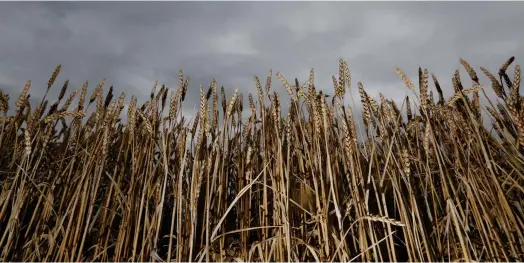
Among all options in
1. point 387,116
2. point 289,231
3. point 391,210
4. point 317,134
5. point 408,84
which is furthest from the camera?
point 391,210

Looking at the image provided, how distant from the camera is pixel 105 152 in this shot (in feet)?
5.04

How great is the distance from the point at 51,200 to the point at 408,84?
1.67 metres

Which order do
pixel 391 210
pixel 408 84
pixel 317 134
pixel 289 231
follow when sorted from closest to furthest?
pixel 289 231, pixel 317 134, pixel 408 84, pixel 391 210

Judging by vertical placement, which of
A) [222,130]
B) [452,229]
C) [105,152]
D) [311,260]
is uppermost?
[222,130]

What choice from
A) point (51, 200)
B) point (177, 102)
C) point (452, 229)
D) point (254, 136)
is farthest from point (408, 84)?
point (51, 200)

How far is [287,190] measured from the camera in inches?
54.1

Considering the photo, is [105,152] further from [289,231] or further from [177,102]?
[289,231]

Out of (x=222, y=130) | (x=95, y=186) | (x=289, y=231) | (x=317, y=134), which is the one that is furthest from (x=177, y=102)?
(x=289, y=231)

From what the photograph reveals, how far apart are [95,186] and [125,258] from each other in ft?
1.05

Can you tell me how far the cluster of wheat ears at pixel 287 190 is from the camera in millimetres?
1392

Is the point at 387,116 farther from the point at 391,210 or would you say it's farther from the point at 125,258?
the point at 125,258

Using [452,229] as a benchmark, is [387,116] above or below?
above

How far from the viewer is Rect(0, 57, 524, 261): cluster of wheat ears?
139 cm

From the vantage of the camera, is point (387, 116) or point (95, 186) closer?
point (95, 186)
